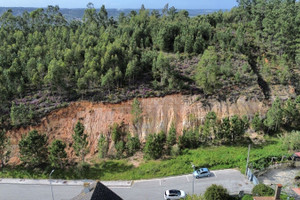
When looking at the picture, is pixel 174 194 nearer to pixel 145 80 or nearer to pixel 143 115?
pixel 143 115

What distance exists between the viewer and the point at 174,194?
31891mm

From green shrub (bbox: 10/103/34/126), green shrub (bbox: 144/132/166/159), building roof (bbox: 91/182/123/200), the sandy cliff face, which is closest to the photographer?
building roof (bbox: 91/182/123/200)

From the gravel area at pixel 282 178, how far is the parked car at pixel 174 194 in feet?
36.4

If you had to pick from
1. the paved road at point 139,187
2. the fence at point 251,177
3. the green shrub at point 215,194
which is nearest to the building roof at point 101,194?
the paved road at point 139,187

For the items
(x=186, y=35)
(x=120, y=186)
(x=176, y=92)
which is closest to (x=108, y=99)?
(x=176, y=92)

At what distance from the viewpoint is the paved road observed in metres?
33.5

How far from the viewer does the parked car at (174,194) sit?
31.8m

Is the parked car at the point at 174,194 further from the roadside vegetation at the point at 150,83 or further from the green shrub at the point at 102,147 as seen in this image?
the green shrub at the point at 102,147

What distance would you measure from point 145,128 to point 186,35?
102 ft

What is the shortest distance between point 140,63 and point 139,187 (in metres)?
30.6

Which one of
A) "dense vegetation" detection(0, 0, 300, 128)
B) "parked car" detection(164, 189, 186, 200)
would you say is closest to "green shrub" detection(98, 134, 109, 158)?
"dense vegetation" detection(0, 0, 300, 128)

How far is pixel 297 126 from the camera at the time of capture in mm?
46281

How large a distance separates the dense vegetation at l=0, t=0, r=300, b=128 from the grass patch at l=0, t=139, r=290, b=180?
45.6 feet

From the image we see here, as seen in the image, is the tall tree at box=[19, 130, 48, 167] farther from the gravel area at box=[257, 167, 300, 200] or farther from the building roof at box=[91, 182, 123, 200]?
the gravel area at box=[257, 167, 300, 200]
